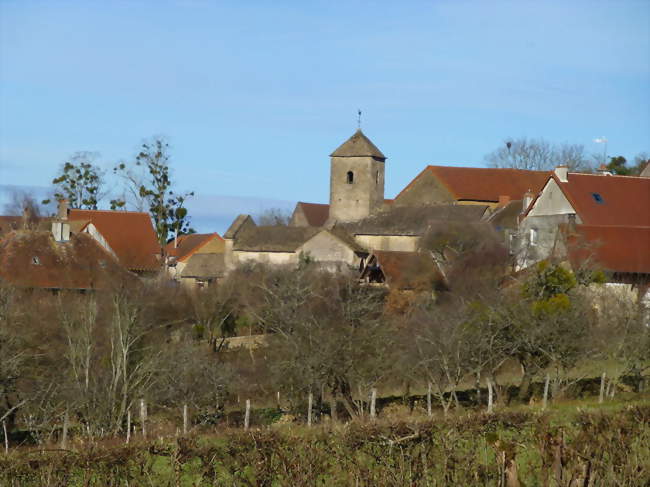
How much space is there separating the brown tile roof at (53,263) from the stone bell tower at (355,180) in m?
20.3

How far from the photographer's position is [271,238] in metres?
53.3

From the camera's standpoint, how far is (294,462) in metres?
9.98

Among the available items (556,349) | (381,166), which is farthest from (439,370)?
(381,166)

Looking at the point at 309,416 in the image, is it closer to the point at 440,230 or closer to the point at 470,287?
the point at 470,287

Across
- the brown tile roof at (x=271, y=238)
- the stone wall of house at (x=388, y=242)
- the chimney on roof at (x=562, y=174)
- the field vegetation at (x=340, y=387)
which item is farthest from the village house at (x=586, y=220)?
the brown tile roof at (x=271, y=238)

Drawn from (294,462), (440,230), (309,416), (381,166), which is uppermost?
(381,166)

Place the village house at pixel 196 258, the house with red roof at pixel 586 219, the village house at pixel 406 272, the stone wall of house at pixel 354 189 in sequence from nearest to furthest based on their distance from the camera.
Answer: the house with red roof at pixel 586 219, the village house at pixel 406 272, the village house at pixel 196 258, the stone wall of house at pixel 354 189

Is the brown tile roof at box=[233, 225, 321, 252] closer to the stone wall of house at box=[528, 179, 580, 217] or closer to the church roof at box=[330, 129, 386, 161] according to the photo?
the church roof at box=[330, 129, 386, 161]

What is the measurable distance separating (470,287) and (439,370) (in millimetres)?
12948

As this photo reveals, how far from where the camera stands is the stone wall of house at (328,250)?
158 ft

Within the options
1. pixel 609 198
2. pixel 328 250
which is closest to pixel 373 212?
pixel 328 250

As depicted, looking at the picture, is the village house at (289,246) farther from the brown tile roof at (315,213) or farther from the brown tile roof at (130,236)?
the brown tile roof at (315,213)

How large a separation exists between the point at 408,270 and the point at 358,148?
20636 mm

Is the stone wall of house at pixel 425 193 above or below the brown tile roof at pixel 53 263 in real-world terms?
above
